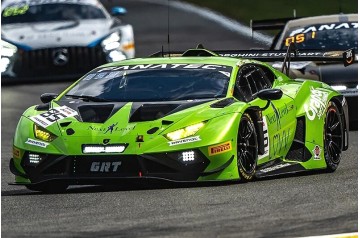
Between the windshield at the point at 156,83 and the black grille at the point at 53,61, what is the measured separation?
9.46 metres

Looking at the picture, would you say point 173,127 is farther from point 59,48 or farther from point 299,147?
point 59,48

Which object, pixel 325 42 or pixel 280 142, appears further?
pixel 325 42

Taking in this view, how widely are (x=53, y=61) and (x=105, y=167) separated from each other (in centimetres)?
1118

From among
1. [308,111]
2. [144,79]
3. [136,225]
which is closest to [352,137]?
[308,111]

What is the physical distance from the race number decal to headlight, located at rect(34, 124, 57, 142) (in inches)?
1.9

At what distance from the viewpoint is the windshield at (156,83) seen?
484 inches

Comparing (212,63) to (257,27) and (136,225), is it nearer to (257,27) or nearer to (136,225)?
(136,225)

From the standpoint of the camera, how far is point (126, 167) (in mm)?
11359

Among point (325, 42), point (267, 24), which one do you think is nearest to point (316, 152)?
→ point (325, 42)

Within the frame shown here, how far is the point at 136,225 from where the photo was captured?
9.20m

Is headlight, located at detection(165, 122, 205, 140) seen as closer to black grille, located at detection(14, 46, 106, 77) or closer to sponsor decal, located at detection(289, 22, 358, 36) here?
sponsor decal, located at detection(289, 22, 358, 36)

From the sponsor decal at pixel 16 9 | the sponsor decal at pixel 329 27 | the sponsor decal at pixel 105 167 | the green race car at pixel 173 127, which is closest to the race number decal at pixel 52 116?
the green race car at pixel 173 127

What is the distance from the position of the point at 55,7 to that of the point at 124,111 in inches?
489

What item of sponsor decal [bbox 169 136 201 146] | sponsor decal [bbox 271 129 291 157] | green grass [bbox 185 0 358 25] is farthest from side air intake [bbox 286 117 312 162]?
green grass [bbox 185 0 358 25]
